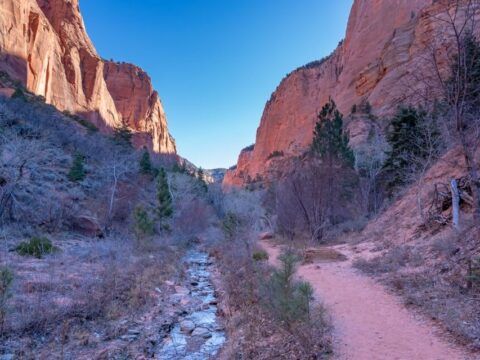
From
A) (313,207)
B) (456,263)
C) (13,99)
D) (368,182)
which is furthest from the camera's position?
(13,99)

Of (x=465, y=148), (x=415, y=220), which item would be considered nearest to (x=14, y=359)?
(x=465, y=148)

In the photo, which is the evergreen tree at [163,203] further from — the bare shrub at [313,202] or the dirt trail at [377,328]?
the dirt trail at [377,328]

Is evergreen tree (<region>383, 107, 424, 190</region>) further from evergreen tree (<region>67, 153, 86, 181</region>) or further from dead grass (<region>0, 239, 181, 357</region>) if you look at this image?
evergreen tree (<region>67, 153, 86, 181</region>)

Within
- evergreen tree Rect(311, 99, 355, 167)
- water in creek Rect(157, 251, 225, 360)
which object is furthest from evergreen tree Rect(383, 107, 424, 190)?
water in creek Rect(157, 251, 225, 360)

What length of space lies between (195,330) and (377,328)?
408cm

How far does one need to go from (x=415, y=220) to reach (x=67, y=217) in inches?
758

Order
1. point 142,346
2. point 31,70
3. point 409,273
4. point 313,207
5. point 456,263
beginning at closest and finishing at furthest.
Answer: point 142,346 → point 456,263 → point 409,273 → point 313,207 → point 31,70

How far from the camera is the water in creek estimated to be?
575cm

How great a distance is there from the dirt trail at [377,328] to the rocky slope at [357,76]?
44.5 feet

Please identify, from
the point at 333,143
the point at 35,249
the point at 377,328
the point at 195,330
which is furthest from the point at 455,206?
the point at 333,143

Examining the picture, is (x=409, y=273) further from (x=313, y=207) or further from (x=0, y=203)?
(x=0, y=203)

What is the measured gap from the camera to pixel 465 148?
6.48m

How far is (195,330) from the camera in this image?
6.87 metres

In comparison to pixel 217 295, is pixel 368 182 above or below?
above
